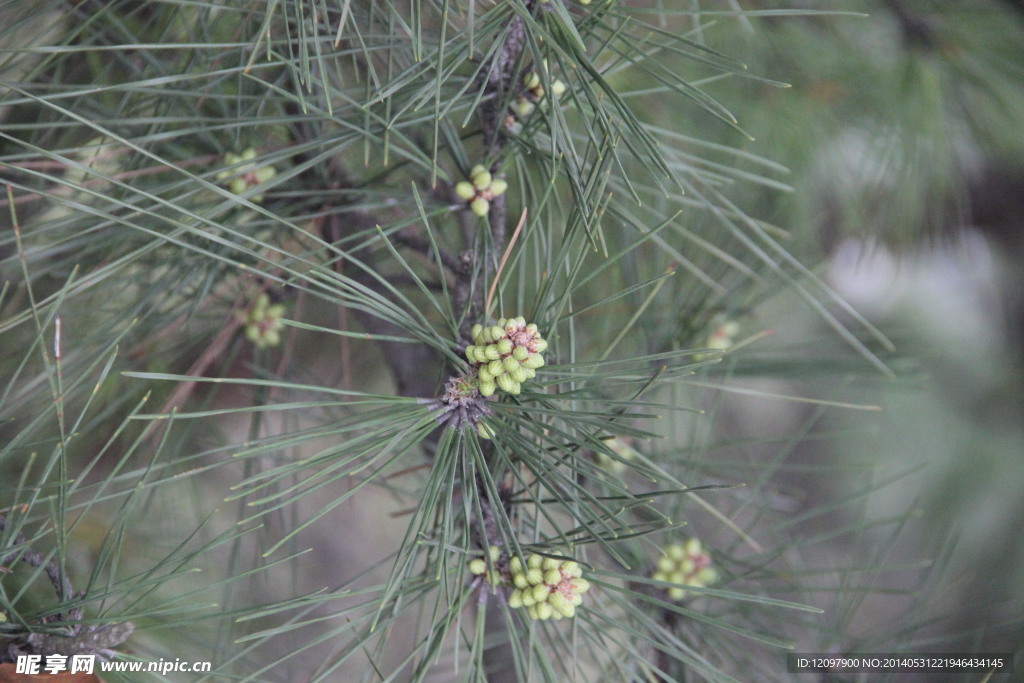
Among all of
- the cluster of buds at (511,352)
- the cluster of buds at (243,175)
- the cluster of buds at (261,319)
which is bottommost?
the cluster of buds at (511,352)

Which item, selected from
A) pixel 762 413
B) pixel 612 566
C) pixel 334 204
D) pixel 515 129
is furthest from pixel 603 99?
pixel 762 413

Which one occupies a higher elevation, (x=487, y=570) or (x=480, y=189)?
(x=480, y=189)

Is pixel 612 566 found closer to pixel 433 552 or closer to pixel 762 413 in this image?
pixel 433 552

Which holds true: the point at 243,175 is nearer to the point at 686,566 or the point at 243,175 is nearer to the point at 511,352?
the point at 511,352

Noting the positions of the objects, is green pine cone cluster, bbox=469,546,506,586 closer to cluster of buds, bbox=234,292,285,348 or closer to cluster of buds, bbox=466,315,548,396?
cluster of buds, bbox=466,315,548,396

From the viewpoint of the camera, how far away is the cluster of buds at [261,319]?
393mm

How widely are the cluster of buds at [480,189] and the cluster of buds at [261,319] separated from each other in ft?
0.57

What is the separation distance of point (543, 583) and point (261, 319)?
239mm

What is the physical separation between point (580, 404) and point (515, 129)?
0.12m

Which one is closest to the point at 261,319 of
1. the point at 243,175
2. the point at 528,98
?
the point at 243,175

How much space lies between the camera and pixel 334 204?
1.16ft

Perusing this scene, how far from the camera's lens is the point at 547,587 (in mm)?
248

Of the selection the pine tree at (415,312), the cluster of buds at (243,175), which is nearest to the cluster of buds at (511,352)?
the pine tree at (415,312)

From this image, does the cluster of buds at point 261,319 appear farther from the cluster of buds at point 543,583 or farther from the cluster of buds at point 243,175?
the cluster of buds at point 543,583
